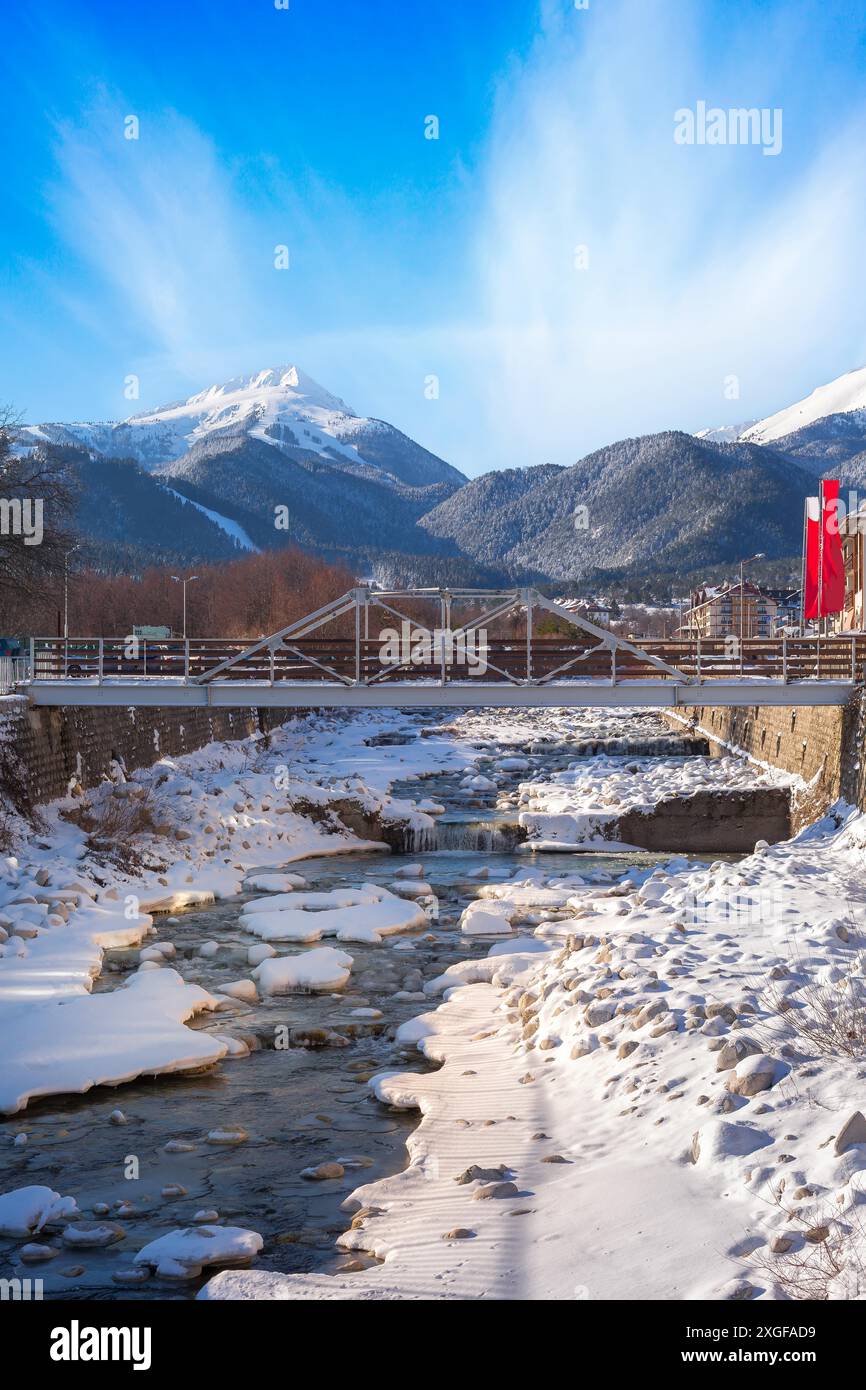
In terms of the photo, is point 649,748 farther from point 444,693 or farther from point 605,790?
point 444,693

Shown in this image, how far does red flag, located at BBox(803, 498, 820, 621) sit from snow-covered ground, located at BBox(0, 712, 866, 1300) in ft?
49.4

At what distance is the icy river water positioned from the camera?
29.8ft

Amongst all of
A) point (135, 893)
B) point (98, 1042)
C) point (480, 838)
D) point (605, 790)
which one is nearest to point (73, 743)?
point (135, 893)

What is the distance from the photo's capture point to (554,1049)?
12445 mm

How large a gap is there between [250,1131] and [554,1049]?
10.6 feet

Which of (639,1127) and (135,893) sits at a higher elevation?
(639,1127)

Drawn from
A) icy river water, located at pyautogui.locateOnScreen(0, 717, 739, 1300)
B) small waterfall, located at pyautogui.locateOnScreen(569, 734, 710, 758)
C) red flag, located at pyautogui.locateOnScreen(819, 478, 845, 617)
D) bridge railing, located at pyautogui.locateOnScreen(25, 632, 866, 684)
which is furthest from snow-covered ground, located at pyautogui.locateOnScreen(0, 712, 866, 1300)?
small waterfall, located at pyautogui.locateOnScreen(569, 734, 710, 758)

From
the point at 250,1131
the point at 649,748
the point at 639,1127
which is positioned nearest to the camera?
the point at 639,1127

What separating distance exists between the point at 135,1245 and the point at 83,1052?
14.7 feet

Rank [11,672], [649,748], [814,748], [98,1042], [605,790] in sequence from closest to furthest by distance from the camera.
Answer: [98,1042], [11,672], [814,748], [605,790], [649,748]

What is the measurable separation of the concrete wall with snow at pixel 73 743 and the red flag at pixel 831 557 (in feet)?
67.3

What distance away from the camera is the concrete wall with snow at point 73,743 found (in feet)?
81.8

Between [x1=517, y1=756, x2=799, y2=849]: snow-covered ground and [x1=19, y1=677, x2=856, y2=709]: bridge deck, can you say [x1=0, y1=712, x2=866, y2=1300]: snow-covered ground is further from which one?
[x1=517, y1=756, x2=799, y2=849]: snow-covered ground
